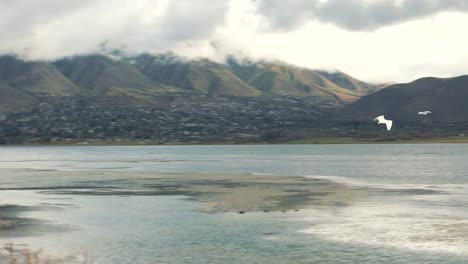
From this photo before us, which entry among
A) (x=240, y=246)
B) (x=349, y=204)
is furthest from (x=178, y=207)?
(x=240, y=246)

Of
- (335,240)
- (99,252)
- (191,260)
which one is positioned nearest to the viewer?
(191,260)

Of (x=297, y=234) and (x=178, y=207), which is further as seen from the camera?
(x=178, y=207)

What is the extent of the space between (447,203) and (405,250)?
2655cm

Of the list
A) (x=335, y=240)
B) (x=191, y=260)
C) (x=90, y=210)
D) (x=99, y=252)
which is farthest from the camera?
(x=90, y=210)

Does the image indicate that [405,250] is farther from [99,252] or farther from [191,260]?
[99,252]

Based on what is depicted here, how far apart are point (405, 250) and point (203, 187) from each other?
164ft

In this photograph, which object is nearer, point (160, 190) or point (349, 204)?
point (349, 204)

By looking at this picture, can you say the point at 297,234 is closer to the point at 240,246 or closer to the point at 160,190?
the point at 240,246

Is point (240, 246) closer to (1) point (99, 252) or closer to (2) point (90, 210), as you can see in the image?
(1) point (99, 252)

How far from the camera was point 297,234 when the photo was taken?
4553cm

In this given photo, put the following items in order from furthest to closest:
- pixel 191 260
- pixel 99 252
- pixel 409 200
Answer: pixel 409 200 < pixel 99 252 < pixel 191 260

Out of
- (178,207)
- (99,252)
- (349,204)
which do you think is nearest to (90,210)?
(178,207)

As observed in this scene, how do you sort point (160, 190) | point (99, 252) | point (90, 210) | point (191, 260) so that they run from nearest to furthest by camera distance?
point (191, 260) < point (99, 252) < point (90, 210) < point (160, 190)

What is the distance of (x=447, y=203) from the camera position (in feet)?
210
